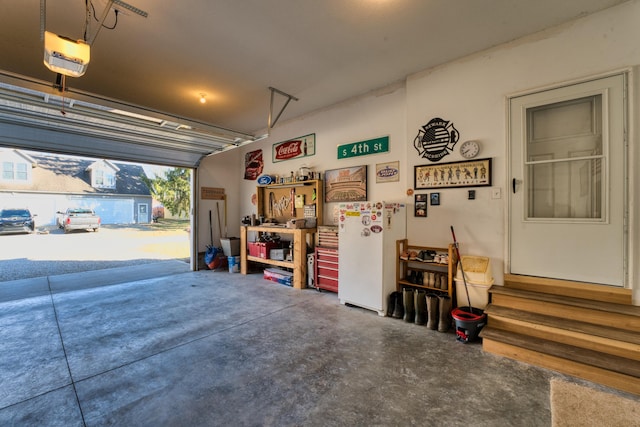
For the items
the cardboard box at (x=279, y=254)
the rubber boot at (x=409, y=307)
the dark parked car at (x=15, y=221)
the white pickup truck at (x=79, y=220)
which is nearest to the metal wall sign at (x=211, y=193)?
the cardboard box at (x=279, y=254)

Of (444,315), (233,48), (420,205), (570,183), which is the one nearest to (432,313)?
(444,315)

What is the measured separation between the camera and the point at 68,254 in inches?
324

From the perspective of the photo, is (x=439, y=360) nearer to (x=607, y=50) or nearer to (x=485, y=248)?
(x=485, y=248)

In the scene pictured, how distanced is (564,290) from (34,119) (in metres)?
7.67

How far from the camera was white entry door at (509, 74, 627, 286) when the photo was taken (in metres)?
2.49

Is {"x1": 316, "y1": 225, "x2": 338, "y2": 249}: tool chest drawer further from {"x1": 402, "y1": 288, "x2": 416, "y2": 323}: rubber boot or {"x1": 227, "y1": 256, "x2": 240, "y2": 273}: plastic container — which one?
{"x1": 227, "y1": 256, "x2": 240, "y2": 273}: plastic container

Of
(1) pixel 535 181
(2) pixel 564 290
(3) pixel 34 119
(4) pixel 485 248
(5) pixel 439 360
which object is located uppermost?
(3) pixel 34 119

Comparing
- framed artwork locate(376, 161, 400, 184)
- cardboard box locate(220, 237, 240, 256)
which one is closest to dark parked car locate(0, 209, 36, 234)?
cardboard box locate(220, 237, 240, 256)

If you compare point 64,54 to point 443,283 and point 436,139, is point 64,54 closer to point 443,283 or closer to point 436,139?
point 436,139

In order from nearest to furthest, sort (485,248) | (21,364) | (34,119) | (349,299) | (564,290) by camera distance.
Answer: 1. (21,364)
2. (564,290)
3. (485,248)
4. (349,299)
5. (34,119)

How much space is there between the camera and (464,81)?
3359 mm

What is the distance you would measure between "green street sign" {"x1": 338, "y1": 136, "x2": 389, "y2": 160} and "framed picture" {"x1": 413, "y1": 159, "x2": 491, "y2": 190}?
2.53 feet

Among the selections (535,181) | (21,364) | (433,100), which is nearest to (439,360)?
(535,181)

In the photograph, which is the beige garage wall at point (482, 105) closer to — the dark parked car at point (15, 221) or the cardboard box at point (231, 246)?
the cardboard box at point (231, 246)
